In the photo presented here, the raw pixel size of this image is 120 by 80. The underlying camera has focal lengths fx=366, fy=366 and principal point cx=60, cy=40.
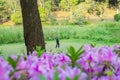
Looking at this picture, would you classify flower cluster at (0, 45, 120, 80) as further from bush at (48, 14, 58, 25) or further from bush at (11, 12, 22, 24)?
bush at (11, 12, 22, 24)

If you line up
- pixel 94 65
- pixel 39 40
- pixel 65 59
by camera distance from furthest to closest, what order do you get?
pixel 39 40 < pixel 65 59 < pixel 94 65

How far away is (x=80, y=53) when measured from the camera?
125 centimetres

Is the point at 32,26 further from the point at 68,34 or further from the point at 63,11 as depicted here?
the point at 63,11

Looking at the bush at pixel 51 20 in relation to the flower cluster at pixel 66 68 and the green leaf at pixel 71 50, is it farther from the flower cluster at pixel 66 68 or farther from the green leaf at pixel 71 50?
the green leaf at pixel 71 50

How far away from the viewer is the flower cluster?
3.02 ft

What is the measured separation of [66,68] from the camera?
1.00 meters

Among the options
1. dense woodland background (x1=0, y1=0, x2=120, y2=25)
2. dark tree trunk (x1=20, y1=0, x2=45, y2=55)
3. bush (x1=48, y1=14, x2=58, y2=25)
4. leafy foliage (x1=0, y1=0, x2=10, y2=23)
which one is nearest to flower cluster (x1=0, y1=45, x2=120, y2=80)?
dark tree trunk (x1=20, y1=0, x2=45, y2=55)

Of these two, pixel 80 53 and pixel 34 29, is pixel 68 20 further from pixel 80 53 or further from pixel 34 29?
pixel 80 53

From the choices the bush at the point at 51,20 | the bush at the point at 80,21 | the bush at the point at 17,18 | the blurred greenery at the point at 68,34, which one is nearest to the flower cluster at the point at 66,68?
the blurred greenery at the point at 68,34

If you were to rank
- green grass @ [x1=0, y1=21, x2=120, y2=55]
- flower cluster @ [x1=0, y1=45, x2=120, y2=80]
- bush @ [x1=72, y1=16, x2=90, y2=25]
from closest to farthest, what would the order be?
flower cluster @ [x1=0, y1=45, x2=120, y2=80] < green grass @ [x1=0, y1=21, x2=120, y2=55] < bush @ [x1=72, y1=16, x2=90, y2=25]

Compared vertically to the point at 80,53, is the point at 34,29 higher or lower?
lower

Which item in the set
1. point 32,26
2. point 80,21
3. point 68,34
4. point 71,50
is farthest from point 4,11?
point 71,50

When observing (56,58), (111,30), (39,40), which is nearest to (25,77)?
(56,58)

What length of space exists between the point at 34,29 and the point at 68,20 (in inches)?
936
